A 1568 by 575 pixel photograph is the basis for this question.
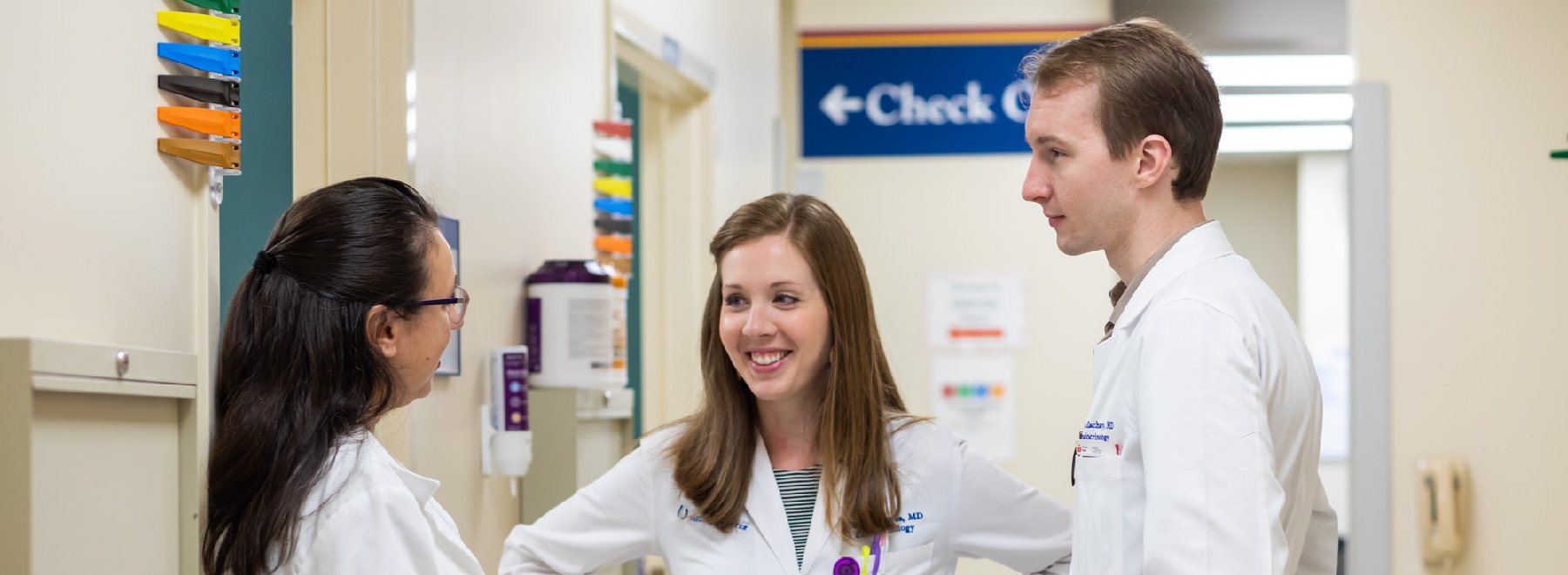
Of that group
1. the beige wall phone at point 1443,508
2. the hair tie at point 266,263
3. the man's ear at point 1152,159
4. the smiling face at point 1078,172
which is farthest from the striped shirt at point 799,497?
the beige wall phone at point 1443,508

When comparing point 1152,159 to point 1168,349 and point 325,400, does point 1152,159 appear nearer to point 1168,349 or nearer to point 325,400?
point 1168,349

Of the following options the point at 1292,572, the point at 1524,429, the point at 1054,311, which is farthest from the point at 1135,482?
the point at 1054,311

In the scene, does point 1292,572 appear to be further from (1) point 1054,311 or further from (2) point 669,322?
(1) point 1054,311

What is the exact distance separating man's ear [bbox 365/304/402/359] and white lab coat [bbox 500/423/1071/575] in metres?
0.71

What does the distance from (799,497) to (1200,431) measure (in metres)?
0.89

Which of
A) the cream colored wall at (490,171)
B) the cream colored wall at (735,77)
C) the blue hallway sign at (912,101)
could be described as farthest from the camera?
the blue hallway sign at (912,101)

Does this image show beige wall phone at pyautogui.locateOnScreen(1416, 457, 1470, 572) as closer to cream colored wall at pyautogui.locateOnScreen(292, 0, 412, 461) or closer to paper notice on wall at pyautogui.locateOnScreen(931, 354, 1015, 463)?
paper notice on wall at pyautogui.locateOnScreen(931, 354, 1015, 463)

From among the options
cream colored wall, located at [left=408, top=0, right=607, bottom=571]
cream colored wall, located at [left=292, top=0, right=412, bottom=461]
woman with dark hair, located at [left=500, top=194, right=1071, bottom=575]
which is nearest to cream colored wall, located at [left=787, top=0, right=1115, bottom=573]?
cream colored wall, located at [left=408, top=0, right=607, bottom=571]

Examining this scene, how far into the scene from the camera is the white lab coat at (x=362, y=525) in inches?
55.5

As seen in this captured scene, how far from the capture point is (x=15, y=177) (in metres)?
1.25

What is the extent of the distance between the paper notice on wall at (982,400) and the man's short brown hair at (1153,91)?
144 inches

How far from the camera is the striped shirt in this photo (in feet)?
6.92

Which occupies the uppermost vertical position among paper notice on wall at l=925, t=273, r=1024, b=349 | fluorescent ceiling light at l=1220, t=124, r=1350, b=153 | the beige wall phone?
fluorescent ceiling light at l=1220, t=124, r=1350, b=153

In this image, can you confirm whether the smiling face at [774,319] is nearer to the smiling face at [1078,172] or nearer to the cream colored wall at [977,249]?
the smiling face at [1078,172]
